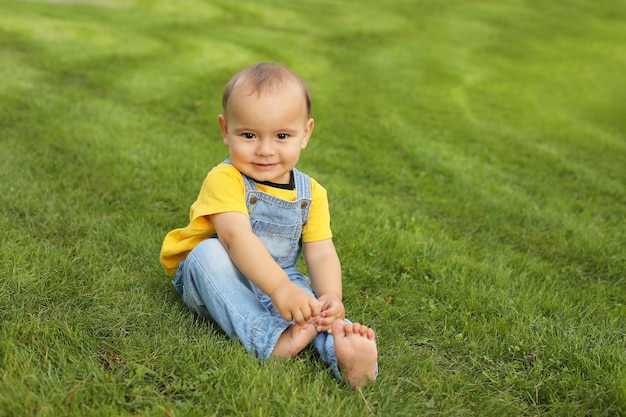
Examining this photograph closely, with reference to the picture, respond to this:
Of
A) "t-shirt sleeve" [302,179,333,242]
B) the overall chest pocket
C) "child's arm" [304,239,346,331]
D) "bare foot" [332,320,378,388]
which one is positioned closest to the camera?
"bare foot" [332,320,378,388]

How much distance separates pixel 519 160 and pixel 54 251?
517 centimetres

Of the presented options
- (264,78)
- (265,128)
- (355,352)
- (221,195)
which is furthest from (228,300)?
(264,78)

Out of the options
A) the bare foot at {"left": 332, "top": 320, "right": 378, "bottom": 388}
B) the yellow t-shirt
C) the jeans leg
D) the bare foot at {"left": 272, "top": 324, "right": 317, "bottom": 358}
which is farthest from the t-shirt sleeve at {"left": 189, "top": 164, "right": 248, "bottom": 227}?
the bare foot at {"left": 332, "top": 320, "right": 378, "bottom": 388}

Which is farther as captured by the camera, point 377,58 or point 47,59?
point 377,58

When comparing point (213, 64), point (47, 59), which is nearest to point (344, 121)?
point (213, 64)

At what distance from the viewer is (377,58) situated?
41.8 ft

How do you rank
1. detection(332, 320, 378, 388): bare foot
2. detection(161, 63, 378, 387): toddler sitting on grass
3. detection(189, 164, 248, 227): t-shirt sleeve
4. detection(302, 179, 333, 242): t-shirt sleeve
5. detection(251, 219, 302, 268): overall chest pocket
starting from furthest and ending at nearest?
detection(302, 179, 333, 242): t-shirt sleeve < detection(251, 219, 302, 268): overall chest pocket < detection(189, 164, 248, 227): t-shirt sleeve < detection(161, 63, 378, 387): toddler sitting on grass < detection(332, 320, 378, 388): bare foot

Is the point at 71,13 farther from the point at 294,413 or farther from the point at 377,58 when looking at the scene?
the point at 294,413

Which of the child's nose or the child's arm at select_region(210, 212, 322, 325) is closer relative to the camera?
the child's arm at select_region(210, 212, 322, 325)

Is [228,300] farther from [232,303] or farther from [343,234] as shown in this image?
[343,234]

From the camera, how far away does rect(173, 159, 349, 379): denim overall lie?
2334 millimetres

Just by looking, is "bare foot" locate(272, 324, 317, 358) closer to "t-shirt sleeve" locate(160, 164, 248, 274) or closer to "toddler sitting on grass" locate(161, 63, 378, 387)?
"toddler sitting on grass" locate(161, 63, 378, 387)

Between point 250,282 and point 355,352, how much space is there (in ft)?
2.09

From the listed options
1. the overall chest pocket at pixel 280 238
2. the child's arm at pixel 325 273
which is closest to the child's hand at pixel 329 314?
the child's arm at pixel 325 273
